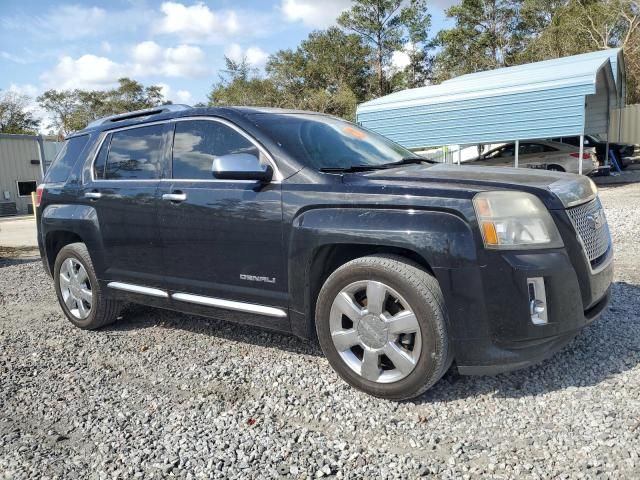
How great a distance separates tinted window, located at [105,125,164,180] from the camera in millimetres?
4109

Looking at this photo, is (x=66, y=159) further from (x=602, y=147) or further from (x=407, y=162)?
(x=602, y=147)

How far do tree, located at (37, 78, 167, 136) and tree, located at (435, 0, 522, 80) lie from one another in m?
34.1

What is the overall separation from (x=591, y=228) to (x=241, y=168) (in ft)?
7.05

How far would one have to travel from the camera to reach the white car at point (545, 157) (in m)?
16.1

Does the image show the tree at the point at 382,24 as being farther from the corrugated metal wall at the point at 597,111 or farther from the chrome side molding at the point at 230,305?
the chrome side molding at the point at 230,305

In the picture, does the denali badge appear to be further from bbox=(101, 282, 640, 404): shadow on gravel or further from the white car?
the white car

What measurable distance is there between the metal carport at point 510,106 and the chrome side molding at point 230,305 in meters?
13.9

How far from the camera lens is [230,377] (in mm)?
3496

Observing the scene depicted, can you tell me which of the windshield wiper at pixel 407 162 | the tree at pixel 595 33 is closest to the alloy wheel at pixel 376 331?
the windshield wiper at pixel 407 162

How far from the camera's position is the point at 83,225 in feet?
14.8

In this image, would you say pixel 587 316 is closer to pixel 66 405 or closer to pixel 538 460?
pixel 538 460

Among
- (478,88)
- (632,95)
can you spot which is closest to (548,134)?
(478,88)

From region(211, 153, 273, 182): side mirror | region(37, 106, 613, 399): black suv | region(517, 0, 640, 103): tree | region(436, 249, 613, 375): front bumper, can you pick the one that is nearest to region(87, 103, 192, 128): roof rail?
region(37, 106, 613, 399): black suv

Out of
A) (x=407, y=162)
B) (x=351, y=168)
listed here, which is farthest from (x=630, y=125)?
(x=351, y=168)
